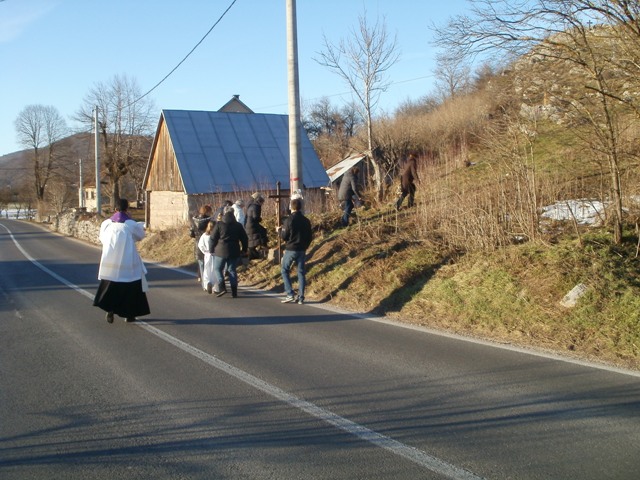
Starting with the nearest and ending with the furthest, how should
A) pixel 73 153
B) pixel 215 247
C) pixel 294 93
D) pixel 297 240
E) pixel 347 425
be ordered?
pixel 347 425 < pixel 297 240 < pixel 215 247 < pixel 294 93 < pixel 73 153

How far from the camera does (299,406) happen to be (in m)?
5.76

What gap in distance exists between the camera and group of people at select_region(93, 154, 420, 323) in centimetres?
951

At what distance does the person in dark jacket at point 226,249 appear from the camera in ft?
40.0

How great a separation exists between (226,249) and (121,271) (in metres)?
2.92

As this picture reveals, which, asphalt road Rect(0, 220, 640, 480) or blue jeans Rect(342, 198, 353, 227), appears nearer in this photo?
asphalt road Rect(0, 220, 640, 480)

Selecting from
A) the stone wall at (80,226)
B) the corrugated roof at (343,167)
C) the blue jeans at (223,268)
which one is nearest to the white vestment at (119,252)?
the blue jeans at (223,268)

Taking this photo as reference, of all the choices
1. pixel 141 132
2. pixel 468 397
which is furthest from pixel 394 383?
pixel 141 132

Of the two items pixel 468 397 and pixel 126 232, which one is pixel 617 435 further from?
pixel 126 232

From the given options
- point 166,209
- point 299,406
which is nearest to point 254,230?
point 299,406

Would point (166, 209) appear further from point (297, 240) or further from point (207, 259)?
point (297, 240)

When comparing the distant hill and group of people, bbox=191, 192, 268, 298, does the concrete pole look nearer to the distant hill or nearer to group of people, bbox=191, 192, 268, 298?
group of people, bbox=191, 192, 268, 298

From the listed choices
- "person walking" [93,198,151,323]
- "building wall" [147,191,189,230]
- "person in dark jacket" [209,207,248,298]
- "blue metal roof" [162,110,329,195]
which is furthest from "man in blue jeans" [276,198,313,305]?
"building wall" [147,191,189,230]

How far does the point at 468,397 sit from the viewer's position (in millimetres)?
5957

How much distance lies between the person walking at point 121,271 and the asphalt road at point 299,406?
0.34 m
